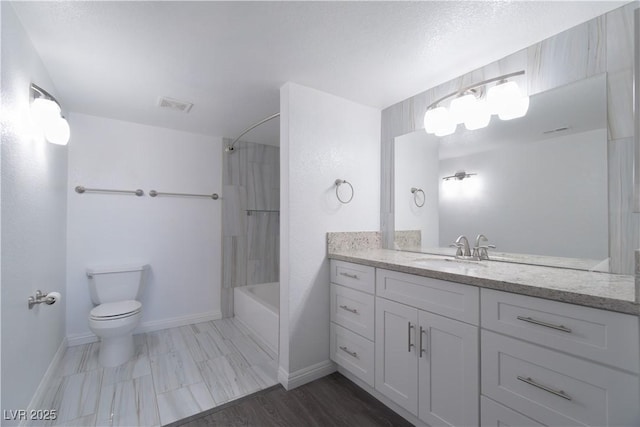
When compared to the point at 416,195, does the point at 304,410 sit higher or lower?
lower

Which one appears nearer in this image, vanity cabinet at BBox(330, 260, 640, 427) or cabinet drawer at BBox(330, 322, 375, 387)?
vanity cabinet at BBox(330, 260, 640, 427)

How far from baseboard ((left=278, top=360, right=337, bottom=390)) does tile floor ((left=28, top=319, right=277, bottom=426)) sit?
9cm

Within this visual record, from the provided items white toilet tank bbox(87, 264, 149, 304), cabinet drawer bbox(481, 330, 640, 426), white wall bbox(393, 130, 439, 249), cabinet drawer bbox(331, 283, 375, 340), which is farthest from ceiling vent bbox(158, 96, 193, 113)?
cabinet drawer bbox(481, 330, 640, 426)

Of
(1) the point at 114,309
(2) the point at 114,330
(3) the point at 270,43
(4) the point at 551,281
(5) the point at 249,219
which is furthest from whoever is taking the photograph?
(5) the point at 249,219

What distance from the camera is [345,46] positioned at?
151 centimetres

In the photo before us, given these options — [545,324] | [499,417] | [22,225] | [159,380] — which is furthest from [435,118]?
[159,380]

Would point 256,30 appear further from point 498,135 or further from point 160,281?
point 160,281

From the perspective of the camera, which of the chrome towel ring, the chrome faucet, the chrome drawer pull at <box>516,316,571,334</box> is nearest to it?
the chrome drawer pull at <box>516,316,571,334</box>

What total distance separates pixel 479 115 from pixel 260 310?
2.30 m

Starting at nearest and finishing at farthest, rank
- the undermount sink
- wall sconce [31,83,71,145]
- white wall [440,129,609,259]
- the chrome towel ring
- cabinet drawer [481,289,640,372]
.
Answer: cabinet drawer [481,289,640,372]
white wall [440,129,609,259]
wall sconce [31,83,71,145]
the undermount sink
the chrome towel ring

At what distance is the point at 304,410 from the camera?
164 cm

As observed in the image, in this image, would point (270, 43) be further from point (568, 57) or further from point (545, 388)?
point (545, 388)

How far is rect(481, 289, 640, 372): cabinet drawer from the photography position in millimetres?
841

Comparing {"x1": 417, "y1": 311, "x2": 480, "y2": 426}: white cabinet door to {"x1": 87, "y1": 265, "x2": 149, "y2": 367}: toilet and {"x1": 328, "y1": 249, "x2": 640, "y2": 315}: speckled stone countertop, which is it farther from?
{"x1": 87, "y1": 265, "x2": 149, "y2": 367}: toilet
